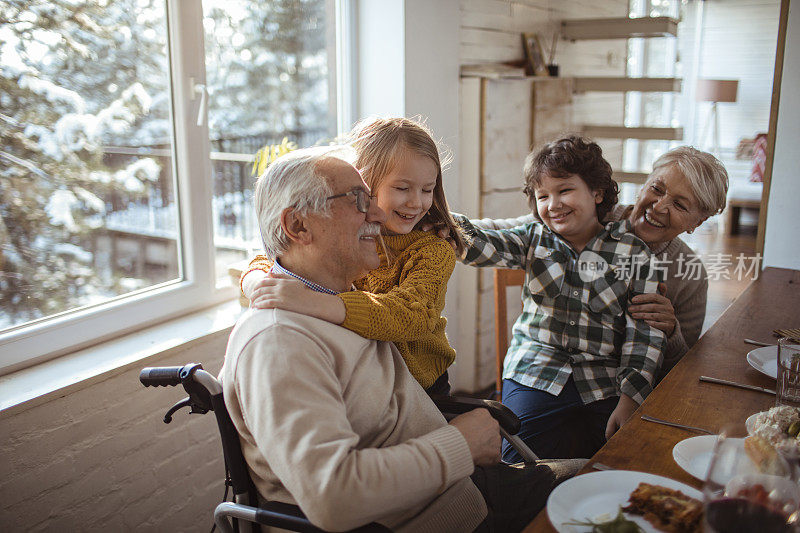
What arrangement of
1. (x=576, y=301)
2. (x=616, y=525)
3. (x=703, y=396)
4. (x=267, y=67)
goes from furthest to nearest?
(x=267, y=67) → (x=576, y=301) → (x=703, y=396) → (x=616, y=525)

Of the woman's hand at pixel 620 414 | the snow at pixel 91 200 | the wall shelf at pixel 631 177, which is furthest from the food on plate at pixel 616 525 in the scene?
the wall shelf at pixel 631 177

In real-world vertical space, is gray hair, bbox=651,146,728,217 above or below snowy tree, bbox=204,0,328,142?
below

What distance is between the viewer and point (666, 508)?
3.42 feet

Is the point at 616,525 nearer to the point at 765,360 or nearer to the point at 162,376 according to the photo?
the point at 162,376

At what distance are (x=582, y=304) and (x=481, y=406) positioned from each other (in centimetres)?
56

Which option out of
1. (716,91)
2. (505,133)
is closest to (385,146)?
(505,133)

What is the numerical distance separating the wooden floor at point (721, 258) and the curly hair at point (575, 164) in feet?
3.50

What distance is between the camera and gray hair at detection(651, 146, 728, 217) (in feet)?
6.66

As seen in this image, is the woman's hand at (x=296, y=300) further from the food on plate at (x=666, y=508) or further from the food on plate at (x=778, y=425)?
the food on plate at (x=778, y=425)

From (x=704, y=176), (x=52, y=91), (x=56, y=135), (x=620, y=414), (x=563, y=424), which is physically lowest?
(x=563, y=424)

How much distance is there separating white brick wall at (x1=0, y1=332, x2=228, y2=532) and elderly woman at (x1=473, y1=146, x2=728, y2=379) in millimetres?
1105

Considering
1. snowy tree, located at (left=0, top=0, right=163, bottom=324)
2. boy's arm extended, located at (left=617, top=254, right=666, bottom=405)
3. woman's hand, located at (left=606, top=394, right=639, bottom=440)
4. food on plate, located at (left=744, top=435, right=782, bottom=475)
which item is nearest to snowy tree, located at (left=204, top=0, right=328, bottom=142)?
snowy tree, located at (left=0, top=0, right=163, bottom=324)

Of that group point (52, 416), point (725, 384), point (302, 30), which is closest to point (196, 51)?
point (302, 30)

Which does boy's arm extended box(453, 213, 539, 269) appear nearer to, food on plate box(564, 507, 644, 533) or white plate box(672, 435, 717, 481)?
white plate box(672, 435, 717, 481)
